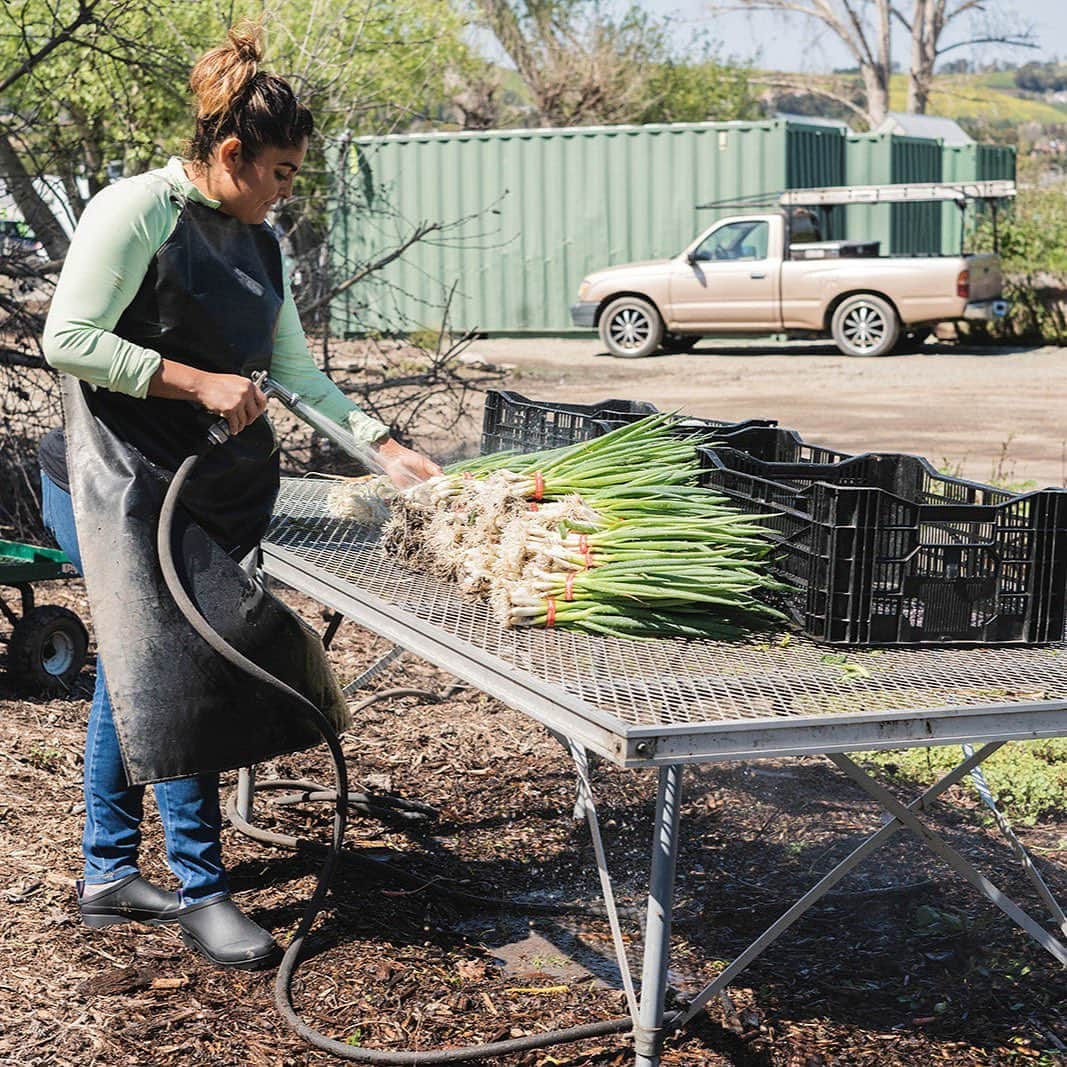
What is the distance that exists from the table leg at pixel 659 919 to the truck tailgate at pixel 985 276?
1612cm

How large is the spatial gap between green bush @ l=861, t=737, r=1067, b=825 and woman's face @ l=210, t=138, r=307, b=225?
97.0 inches

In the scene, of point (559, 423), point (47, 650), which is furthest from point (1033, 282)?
point (559, 423)

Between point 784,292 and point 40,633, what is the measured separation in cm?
1444

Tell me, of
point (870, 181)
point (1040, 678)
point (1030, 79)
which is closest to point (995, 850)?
point (1040, 678)

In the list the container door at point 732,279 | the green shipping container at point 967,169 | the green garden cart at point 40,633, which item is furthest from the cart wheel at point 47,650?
the green shipping container at point 967,169

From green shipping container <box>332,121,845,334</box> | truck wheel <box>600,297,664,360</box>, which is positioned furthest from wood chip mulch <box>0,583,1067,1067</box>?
green shipping container <box>332,121,845,334</box>

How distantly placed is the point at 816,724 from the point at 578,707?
1.26 feet

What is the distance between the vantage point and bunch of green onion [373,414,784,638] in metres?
3.04

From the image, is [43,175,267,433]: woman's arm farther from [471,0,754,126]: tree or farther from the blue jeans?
[471,0,754,126]: tree

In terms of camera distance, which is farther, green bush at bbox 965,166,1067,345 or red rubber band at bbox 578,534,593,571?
green bush at bbox 965,166,1067,345

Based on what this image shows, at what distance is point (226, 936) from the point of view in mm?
3434

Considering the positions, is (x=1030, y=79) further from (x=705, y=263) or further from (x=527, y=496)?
(x=527, y=496)

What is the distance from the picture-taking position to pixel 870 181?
23938 mm

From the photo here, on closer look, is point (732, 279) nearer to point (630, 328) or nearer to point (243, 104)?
point (630, 328)
